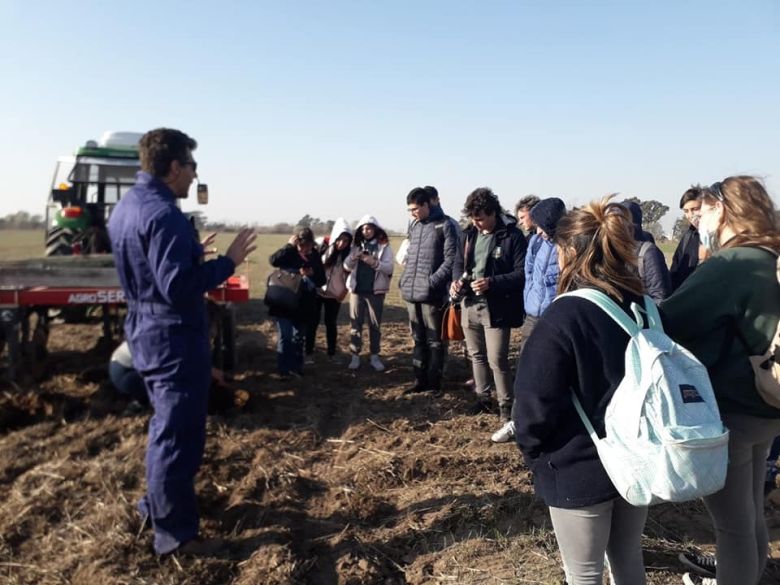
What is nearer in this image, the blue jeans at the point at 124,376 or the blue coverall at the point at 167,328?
the blue coverall at the point at 167,328

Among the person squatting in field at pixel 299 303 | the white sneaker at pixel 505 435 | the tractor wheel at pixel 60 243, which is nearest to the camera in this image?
the white sneaker at pixel 505 435

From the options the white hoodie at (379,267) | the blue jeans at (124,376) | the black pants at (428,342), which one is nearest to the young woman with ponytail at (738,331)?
the blue jeans at (124,376)

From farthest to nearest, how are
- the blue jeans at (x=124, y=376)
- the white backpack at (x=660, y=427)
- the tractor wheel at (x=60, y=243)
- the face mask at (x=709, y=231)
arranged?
1. the tractor wheel at (x=60, y=243)
2. the blue jeans at (x=124, y=376)
3. the face mask at (x=709, y=231)
4. the white backpack at (x=660, y=427)

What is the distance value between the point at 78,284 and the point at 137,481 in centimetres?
213

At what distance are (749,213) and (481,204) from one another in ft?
7.65

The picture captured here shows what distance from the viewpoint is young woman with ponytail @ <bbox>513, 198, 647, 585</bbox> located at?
1758mm

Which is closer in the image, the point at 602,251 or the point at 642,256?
the point at 602,251

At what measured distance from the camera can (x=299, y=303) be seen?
5938 millimetres

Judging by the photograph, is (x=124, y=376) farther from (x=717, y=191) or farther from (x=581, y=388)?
(x=717, y=191)

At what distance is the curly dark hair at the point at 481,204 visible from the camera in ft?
14.4

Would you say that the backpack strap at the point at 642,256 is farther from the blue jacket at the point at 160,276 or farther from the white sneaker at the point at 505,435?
the blue jacket at the point at 160,276

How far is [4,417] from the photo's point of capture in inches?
179

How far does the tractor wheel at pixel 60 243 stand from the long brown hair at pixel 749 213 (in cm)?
815

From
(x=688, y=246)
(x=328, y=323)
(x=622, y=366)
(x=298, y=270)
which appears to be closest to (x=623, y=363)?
(x=622, y=366)
